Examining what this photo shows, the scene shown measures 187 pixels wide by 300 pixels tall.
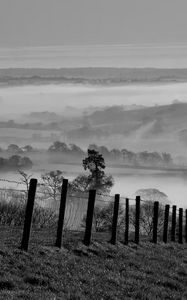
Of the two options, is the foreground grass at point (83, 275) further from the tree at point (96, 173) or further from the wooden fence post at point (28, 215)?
the tree at point (96, 173)

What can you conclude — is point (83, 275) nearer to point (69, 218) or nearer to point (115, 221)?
point (115, 221)

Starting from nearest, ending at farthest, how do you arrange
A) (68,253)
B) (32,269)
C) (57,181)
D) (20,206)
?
(32,269) → (68,253) → (20,206) → (57,181)

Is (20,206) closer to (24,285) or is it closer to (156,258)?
(156,258)

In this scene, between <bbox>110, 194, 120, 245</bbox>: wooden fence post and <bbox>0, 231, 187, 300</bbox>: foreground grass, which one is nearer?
<bbox>0, 231, 187, 300</bbox>: foreground grass

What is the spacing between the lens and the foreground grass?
667 inches

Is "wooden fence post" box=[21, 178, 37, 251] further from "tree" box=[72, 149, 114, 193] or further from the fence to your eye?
"tree" box=[72, 149, 114, 193]

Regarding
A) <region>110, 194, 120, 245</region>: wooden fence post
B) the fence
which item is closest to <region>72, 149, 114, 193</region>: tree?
the fence

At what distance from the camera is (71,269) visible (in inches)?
816

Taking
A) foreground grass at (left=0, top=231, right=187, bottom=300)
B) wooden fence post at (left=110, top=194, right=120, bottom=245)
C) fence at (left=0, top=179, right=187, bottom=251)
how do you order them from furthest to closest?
1. wooden fence post at (left=110, top=194, right=120, bottom=245)
2. fence at (left=0, top=179, right=187, bottom=251)
3. foreground grass at (left=0, top=231, right=187, bottom=300)

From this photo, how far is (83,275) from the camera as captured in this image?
20000mm

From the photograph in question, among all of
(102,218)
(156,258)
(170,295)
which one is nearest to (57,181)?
(102,218)

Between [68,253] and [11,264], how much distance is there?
5216 mm

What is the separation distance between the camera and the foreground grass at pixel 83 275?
1695cm

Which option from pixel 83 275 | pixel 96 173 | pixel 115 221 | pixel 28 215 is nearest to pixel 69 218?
pixel 115 221
